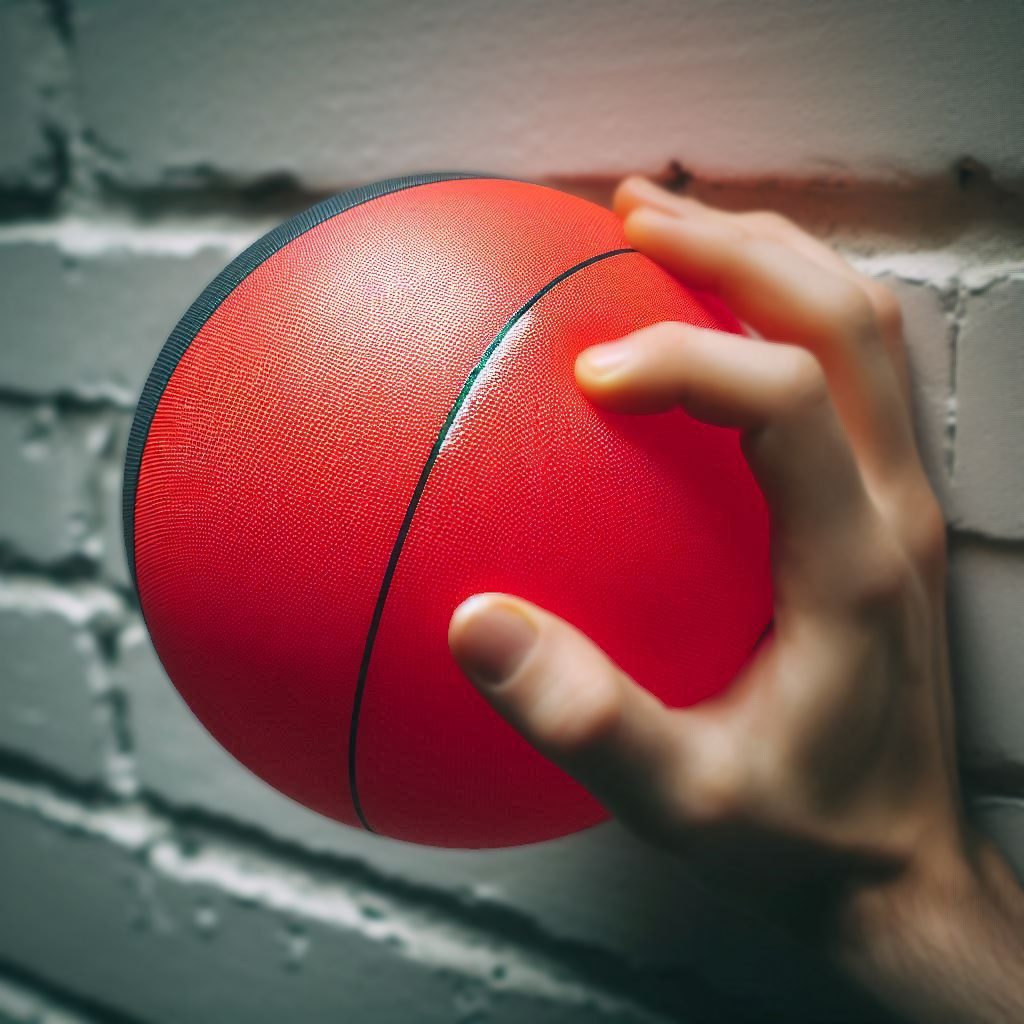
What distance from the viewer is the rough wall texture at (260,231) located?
0.67 metres

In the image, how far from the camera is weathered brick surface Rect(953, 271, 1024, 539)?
0.65 metres

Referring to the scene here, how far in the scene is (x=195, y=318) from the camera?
1.73 feet

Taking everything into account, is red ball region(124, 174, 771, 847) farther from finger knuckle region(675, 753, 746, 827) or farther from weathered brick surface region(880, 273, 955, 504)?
weathered brick surface region(880, 273, 955, 504)

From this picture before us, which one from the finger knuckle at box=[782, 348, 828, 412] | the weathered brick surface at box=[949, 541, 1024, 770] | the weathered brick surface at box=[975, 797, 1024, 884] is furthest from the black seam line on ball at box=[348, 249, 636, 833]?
the weathered brick surface at box=[975, 797, 1024, 884]

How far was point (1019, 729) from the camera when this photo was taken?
2.30 ft

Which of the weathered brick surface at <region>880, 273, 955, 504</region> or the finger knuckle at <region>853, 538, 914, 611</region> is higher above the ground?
the weathered brick surface at <region>880, 273, 955, 504</region>

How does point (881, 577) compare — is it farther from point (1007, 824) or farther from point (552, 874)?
point (552, 874)

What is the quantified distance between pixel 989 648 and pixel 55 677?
1.01 meters

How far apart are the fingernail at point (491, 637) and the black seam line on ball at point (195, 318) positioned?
9.2 inches

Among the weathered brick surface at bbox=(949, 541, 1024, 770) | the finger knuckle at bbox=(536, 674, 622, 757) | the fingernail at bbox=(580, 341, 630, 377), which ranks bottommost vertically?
the weathered brick surface at bbox=(949, 541, 1024, 770)

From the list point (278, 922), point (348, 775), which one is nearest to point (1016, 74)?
point (348, 775)

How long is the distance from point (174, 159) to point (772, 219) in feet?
1.98

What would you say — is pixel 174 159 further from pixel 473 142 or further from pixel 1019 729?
pixel 1019 729

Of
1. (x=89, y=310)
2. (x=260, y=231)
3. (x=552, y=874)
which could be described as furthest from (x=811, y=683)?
(x=89, y=310)
